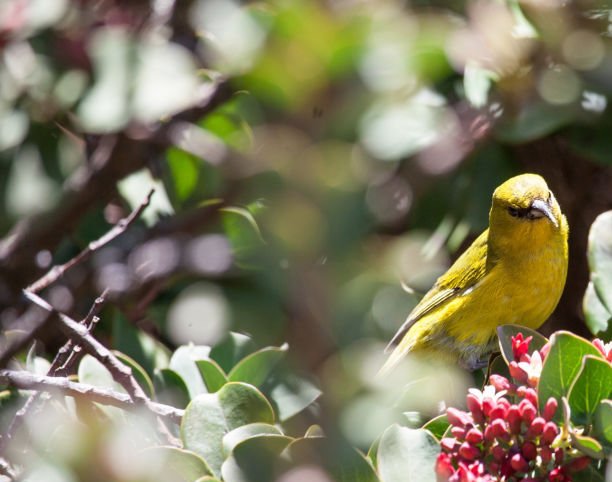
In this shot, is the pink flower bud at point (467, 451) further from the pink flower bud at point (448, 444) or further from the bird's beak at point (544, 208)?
the bird's beak at point (544, 208)

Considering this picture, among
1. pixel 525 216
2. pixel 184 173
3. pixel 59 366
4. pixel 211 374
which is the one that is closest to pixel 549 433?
pixel 211 374

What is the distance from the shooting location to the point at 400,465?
6.07 ft

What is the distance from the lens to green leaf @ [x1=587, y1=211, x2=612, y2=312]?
2.54 m

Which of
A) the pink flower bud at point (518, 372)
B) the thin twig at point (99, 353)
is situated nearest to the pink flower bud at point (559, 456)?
the pink flower bud at point (518, 372)

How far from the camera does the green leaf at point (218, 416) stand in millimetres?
2080

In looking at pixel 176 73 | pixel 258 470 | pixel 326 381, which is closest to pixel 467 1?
pixel 176 73

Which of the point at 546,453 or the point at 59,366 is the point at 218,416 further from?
the point at 546,453

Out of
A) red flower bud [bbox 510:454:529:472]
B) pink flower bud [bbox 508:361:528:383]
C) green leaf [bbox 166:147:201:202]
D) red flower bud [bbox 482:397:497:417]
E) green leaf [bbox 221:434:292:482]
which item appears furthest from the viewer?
green leaf [bbox 166:147:201:202]

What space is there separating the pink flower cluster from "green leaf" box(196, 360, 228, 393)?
0.76m

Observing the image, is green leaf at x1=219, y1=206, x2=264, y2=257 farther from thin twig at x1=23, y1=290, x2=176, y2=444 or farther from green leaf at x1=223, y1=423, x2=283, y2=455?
green leaf at x1=223, y1=423, x2=283, y2=455

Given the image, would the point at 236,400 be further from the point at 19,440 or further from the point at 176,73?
the point at 176,73

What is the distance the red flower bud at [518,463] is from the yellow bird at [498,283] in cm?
201

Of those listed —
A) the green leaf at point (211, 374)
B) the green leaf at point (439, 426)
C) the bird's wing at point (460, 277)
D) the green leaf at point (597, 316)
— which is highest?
the green leaf at point (211, 374)

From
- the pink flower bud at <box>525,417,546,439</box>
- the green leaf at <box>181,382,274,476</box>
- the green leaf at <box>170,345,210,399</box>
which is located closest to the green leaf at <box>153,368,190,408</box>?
the green leaf at <box>170,345,210,399</box>
